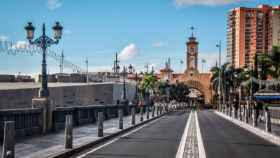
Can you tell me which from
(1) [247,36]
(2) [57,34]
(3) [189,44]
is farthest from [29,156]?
(3) [189,44]

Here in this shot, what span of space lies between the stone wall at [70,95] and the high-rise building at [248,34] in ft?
153

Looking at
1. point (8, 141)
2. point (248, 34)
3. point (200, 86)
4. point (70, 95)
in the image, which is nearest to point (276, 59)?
point (70, 95)

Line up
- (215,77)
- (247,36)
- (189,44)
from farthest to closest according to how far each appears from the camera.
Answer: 1. (189,44)
2. (247,36)
3. (215,77)

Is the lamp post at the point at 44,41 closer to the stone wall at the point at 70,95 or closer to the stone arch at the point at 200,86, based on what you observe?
the stone wall at the point at 70,95

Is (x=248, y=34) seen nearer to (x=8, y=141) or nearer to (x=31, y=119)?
(x=31, y=119)

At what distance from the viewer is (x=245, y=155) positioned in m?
17.2

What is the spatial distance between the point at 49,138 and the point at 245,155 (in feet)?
26.8

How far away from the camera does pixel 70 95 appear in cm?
7788

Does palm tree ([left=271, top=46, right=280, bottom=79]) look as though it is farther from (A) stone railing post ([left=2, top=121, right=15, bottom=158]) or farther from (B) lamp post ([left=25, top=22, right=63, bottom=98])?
(A) stone railing post ([left=2, top=121, right=15, bottom=158])

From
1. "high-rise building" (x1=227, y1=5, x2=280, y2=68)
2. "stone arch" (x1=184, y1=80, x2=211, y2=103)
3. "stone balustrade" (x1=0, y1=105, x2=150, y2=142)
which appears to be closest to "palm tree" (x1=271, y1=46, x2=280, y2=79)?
"stone balustrade" (x1=0, y1=105, x2=150, y2=142)

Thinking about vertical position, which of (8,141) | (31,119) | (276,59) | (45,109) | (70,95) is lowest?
(31,119)

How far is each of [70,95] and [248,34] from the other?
89.0m

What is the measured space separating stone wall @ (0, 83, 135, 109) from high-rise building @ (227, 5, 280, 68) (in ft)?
153

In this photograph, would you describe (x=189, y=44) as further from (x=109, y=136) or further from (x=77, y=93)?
(x=109, y=136)
